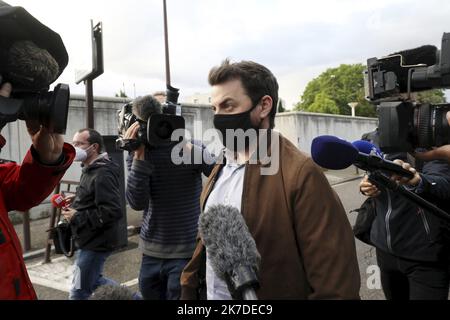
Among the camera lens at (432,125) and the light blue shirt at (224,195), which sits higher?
the camera lens at (432,125)

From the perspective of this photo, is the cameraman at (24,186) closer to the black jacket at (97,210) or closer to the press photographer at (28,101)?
the press photographer at (28,101)

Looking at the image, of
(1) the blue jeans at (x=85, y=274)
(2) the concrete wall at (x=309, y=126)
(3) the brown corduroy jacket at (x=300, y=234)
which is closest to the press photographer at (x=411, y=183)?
(3) the brown corduroy jacket at (x=300, y=234)

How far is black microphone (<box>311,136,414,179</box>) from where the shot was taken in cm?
151

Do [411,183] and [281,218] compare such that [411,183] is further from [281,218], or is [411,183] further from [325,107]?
[325,107]

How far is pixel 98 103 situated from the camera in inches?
406

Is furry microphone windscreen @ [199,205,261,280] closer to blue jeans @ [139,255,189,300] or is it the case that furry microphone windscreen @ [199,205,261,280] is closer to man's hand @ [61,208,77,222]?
blue jeans @ [139,255,189,300]

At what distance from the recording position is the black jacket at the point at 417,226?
2371mm

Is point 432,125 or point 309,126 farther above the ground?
point 309,126

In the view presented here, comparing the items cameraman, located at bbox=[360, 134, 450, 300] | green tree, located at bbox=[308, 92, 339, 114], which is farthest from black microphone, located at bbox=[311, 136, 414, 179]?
green tree, located at bbox=[308, 92, 339, 114]

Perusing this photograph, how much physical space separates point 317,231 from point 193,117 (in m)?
11.6

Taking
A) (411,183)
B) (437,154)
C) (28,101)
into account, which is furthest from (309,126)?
(28,101)

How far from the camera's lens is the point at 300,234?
1.55 m

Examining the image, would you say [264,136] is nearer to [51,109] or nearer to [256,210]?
[256,210]

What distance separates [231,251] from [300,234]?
0.54 m
